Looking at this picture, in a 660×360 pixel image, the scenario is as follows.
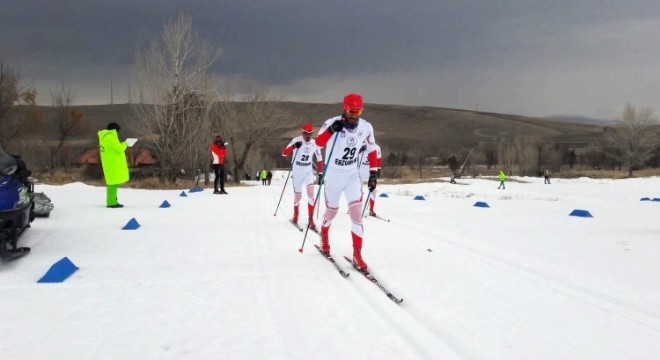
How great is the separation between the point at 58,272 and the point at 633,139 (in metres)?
98.1

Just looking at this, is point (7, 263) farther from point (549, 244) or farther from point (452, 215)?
point (452, 215)

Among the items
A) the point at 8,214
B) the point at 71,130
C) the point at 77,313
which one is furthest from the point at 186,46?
the point at 71,130

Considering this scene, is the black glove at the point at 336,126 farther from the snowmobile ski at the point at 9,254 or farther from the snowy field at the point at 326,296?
the snowmobile ski at the point at 9,254

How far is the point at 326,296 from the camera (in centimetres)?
480

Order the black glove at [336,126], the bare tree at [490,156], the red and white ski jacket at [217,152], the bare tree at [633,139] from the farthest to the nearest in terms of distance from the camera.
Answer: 1. the bare tree at [490,156]
2. the bare tree at [633,139]
3. the red and white ski jacket at [217,152]
4. the black glove at [336,126]

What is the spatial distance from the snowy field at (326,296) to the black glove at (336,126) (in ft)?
6.12

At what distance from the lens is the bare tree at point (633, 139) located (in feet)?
268

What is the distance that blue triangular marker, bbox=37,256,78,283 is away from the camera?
17.1 ft

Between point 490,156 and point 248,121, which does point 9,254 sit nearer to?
point 248,121

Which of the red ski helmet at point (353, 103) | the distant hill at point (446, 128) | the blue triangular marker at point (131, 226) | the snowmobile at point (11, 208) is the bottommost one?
the blue triangular marker at point (131, 226)

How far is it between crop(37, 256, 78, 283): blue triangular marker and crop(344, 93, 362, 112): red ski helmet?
4.07 m

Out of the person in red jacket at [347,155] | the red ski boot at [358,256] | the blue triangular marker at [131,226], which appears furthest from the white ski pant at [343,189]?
the blue triangular marker at [131,226]

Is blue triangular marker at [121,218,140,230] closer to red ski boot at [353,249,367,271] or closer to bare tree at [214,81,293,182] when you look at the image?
red ski boot at [353,249,367,271]

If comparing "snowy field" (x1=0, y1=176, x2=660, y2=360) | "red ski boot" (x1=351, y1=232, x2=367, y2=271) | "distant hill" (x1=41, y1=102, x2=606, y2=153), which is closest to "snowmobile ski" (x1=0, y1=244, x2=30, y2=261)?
"snowy field" (x1=0, y1=176, x2=660, y2=360)
